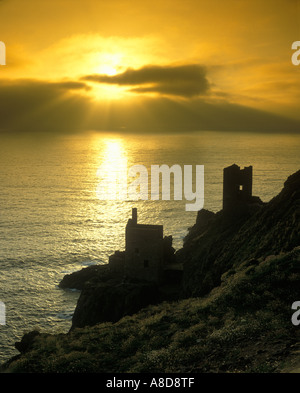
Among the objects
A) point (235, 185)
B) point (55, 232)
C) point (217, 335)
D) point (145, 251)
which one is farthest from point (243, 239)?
point (55, 232)

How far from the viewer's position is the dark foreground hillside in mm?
15391

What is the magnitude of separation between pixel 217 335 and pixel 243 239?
18.3 metres

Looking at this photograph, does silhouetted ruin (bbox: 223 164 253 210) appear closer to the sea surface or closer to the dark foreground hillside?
the dark foreground hillside

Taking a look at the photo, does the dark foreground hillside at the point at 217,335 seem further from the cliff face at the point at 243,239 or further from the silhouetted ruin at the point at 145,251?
the silhouetted ruin at the point at 145,251

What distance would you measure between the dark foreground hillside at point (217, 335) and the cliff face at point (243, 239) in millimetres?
183

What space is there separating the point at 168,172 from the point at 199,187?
58.9 m

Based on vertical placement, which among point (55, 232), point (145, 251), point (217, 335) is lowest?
point (55, 232)

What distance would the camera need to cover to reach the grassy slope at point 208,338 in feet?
50.7

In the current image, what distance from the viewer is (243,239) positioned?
34938 mm

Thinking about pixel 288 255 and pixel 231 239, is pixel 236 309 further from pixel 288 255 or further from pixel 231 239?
pixel 231 239

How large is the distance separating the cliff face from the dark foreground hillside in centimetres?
18

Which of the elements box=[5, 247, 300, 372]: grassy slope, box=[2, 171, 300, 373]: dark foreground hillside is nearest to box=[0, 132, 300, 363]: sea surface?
box=[2, 171, 300, 373]: dark foreground hillside

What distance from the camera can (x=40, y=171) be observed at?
182875 mm

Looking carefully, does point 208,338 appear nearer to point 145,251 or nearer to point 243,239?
point 243,239
